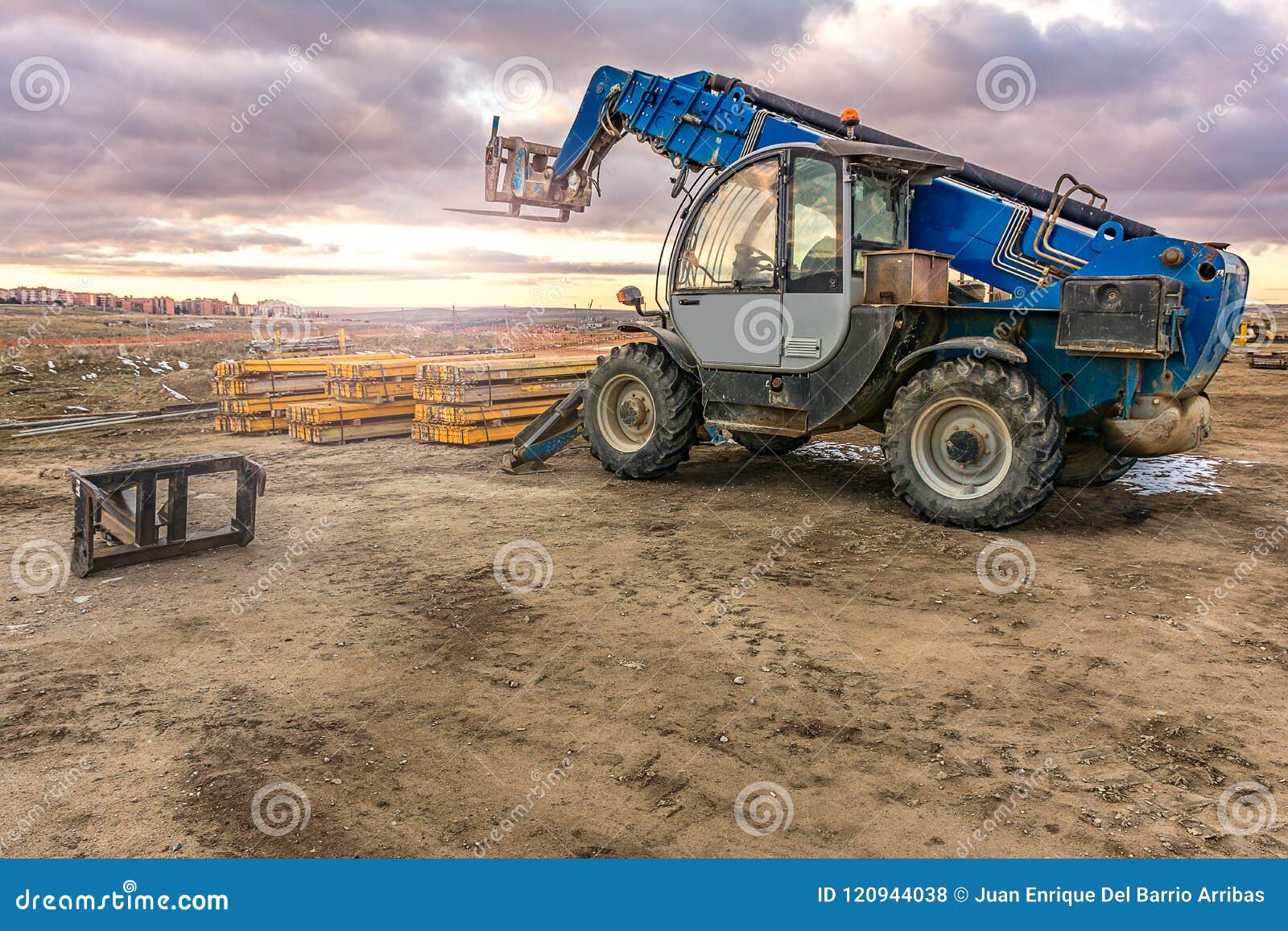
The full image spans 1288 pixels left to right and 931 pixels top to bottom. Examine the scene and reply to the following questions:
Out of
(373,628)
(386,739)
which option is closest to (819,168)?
(373,628)

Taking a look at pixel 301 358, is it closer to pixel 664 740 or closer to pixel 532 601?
pixel 532 601

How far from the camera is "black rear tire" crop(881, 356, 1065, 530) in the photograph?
6621 mm

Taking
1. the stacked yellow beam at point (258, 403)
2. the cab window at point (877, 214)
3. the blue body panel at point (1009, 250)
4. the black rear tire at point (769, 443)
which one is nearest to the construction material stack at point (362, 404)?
the stacked yellow beam at point (258, 403)

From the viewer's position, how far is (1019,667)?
4426 mm

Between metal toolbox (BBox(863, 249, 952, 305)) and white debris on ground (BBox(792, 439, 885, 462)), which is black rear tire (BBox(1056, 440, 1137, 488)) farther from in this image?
white debris on ground (BBox(792, 439, 885, 462))

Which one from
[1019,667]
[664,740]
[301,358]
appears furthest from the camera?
[301,358]

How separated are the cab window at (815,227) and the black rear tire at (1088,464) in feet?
8.75

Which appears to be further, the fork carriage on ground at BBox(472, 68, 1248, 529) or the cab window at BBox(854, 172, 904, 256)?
the cab window at BBox(854, 172, 904, 256)

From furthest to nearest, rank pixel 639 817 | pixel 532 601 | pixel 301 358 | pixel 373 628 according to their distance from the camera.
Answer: pixel 301 358 < pixel 532 601 < pixel 373 628 < pixel 639 817

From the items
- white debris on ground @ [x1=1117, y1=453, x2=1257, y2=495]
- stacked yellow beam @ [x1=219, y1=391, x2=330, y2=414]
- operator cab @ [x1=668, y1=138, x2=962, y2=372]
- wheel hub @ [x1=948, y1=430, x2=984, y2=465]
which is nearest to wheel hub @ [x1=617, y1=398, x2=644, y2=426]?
operator cab @ [x1=668, y1=138, x2=962, y2=372]

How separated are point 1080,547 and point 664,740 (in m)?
Answer: 4.30

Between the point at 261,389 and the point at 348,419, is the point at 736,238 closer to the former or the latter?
the point at 348,419

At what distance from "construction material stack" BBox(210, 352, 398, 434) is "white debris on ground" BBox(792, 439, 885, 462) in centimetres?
657

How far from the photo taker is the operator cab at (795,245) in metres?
7.42
